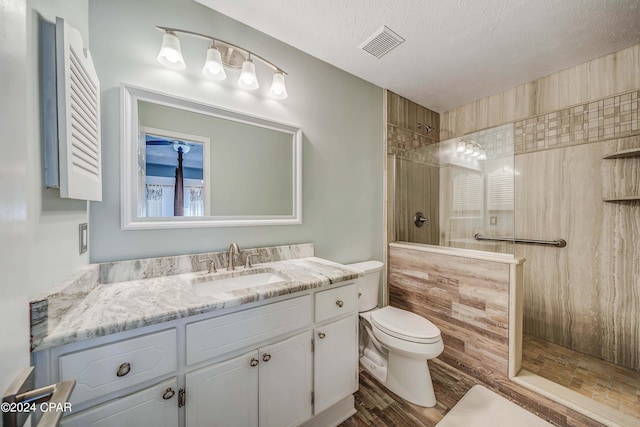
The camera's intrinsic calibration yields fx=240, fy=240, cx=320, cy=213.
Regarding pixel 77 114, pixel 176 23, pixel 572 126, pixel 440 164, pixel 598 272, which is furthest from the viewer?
pixel 440 164

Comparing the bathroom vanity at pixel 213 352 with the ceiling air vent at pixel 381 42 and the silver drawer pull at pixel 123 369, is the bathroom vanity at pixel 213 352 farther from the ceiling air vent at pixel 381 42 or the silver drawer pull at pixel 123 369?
the ceiling air vent at pixel 381 42

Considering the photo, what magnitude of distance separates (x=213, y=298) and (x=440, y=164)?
242 centimetres

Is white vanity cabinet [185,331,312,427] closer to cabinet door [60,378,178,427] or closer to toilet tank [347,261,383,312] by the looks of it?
cabinet door [60,378,178,427]

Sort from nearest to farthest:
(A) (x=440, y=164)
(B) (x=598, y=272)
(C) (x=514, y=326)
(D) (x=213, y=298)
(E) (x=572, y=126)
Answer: (D) (x=213, y=298) → (C) (x=514, y=326) → (B) (x=598, y=272) → (E) (x=572, y=126) → (A) (x=440, y=164)

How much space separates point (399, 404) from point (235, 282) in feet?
4.32

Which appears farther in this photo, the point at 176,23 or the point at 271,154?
the point at 271,154

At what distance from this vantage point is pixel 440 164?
2.49 m

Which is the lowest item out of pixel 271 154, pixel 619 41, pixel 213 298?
pixel 213 298

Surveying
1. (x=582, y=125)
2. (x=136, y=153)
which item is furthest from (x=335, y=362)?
(x=582, y=125)

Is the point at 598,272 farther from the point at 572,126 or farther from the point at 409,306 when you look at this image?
the point at 409,306

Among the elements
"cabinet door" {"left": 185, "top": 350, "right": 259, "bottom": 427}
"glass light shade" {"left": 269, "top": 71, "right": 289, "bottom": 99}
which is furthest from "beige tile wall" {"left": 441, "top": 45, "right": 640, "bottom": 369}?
"cabinet door" {"left": 185, "top": 350, "right": 259, "bottom": 427}

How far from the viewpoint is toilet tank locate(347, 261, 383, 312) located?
1.93 metres

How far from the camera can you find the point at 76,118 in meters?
0.85

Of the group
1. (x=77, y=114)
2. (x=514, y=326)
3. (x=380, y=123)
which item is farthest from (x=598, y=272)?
(x=77, y=114)
